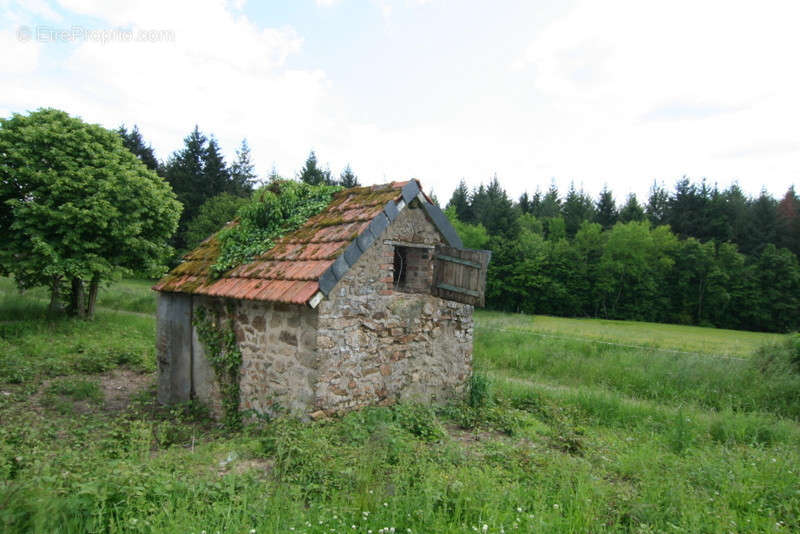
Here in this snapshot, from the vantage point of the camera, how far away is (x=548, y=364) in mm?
13523

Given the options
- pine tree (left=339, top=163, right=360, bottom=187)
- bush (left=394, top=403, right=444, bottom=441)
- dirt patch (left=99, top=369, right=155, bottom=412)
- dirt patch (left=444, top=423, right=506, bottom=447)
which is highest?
pine tree (left=339, top=163, right=360, bottom=187)

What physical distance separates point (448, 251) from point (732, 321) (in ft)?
117

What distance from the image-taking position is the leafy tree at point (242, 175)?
145ft

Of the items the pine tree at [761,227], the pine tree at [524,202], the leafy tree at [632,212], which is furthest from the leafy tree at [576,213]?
the pine tree at [761,227]

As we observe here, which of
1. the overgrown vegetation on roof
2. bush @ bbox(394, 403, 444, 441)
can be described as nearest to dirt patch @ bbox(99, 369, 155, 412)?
the overgrown vegetation on roof

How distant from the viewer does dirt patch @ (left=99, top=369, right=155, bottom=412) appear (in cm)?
903

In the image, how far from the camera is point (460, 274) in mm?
7836

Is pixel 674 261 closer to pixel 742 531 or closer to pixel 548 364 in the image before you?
pixel 548 364

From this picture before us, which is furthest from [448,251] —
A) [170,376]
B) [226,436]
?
[170,376]

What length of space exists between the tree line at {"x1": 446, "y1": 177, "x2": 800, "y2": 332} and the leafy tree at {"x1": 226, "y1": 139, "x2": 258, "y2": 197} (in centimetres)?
2063

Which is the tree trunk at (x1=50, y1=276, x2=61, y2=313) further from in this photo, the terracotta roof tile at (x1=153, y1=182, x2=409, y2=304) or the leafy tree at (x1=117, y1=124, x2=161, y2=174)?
the leafy tree at (x1=117, y1=124, x2=161, y2=174)

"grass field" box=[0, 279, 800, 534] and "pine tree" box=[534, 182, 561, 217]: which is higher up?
"pine tree" box=[534, 182, 561, 217]

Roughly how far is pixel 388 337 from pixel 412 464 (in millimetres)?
2510

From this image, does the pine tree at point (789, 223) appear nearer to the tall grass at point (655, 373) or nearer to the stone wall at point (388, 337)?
the tall grass at point (655, 373)
